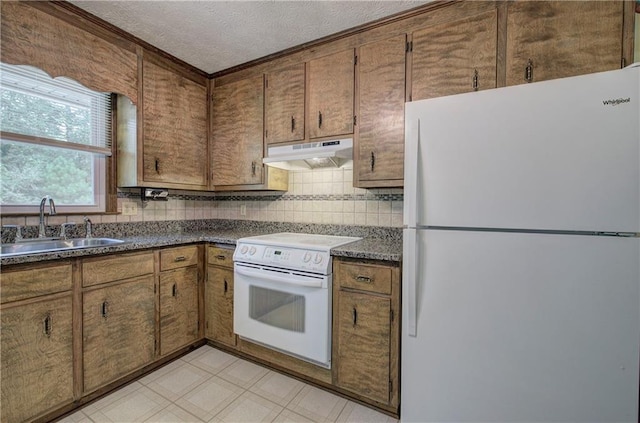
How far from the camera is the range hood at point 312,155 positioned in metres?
1.96

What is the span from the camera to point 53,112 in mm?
1922

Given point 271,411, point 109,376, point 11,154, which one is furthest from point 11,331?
point 271,411

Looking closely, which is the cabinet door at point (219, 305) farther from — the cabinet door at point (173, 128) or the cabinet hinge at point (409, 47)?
the cabinet hinge at point (409, 47)

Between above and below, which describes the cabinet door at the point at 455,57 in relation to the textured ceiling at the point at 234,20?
below

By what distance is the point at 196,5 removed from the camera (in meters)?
1.69

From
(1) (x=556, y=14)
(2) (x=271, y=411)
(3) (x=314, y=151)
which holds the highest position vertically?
(1) (x=556, y=14)

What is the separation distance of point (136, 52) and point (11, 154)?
1.05 m

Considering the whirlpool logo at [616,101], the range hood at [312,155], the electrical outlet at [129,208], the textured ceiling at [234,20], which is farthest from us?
the electrical outlet at [129,208]

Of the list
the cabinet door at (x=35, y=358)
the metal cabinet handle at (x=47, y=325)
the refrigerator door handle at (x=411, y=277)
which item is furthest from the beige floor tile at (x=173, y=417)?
the refrigerator door handle at (x=411, y=277)

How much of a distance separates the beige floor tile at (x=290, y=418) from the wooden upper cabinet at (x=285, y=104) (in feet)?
5.95

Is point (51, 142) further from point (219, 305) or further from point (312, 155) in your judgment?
point (312, 155)

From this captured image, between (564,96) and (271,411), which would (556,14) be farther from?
(271,411)

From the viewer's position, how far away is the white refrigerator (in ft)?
3.37

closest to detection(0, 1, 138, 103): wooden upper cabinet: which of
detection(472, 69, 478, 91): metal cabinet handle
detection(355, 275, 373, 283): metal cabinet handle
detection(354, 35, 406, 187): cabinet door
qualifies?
detection(354, 35, 406, 187): cabinet door
